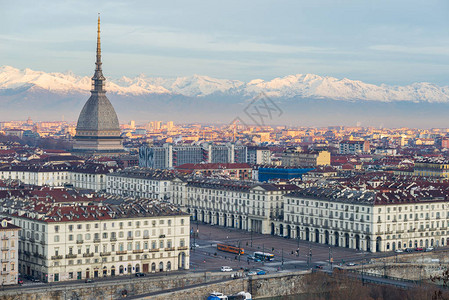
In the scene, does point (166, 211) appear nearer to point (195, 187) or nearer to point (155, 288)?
point (155, 288)

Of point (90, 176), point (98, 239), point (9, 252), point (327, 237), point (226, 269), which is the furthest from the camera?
point (90, 176)

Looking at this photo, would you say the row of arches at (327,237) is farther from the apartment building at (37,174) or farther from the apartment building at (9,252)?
the apartment building at (37,174)

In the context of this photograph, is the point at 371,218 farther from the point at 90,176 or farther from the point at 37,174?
the point at 37,174

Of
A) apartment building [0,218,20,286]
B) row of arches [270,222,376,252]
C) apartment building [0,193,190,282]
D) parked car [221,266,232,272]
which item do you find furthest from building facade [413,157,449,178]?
apartment building [0,218,20,286]

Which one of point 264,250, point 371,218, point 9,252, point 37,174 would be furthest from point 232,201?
point 37,174

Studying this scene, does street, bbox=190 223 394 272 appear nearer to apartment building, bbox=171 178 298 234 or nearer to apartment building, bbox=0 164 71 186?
apartment building, bbox=171 178 298 234

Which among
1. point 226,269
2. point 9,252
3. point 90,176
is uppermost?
point 90,176

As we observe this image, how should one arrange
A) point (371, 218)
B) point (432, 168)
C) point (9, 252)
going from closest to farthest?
point (9, 252) < point (371, 218) < point (432, 168)

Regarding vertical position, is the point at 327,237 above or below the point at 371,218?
below

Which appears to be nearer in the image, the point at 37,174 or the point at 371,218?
the point at 371,218

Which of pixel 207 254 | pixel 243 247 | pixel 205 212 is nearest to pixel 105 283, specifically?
pixel 207 254

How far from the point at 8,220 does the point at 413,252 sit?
40151mm

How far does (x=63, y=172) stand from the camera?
15888cm

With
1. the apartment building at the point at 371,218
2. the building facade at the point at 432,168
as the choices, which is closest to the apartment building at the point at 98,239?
the apartment building at the point at 371,218
